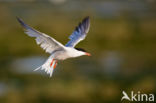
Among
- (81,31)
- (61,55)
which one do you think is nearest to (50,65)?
(61,55)

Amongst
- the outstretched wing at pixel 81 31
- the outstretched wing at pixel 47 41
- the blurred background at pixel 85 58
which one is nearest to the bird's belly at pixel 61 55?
the outstretched wing at pixel 47 41

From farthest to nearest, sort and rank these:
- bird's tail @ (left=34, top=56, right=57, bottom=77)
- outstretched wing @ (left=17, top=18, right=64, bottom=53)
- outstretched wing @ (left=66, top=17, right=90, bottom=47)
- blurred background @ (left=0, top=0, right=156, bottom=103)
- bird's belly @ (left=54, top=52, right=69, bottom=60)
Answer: blurred background @ (left=0, top=0, right=156, bottom=103) < outstretched wing @ (left=66, top=17, right=90, bottom=47) < bird's tail @ (left=34, top=56, right=57, bottom=77) < bird's belly @ (left=54, top=52, right=69, bottom=60) < outstretched wing @ (left=17, top=18, right=64, bottom=53)

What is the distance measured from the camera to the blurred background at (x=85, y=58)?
10.8 metres

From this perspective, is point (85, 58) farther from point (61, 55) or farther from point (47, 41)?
point (47, 41)

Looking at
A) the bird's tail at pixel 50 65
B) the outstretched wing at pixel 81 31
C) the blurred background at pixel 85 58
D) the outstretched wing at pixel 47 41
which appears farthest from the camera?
the blurred background at pixel 85 58

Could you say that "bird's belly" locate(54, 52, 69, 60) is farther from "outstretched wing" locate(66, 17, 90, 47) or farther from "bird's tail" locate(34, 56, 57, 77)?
"outstretched wing" locate(66, 17, 90, 47)

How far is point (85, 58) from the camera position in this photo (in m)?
14.1

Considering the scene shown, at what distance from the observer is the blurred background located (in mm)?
10797

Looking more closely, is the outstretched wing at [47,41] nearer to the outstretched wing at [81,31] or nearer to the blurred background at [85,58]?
the outstretched wing at [81,31]

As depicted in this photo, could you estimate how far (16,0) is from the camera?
25.9m

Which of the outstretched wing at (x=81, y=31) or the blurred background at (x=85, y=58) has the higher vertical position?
the outstretched wing at (x=81, y=31)

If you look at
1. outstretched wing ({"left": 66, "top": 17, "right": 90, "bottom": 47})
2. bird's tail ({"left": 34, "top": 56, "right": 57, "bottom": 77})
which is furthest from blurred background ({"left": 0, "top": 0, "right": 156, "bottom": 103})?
bird's tail ({"left": 34, "top": 56, "right": 57, "bottom": 77})

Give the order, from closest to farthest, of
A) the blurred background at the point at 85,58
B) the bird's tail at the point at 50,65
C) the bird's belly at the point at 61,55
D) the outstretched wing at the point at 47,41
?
the outstretched wing at the point at 47,41 → the bird's belly at the point at 61,55 → the bird's tail at the point at 50,65 → the blurred background at the point at 85,58

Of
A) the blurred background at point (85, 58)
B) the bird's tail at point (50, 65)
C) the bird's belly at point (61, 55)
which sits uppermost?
the bird's belly at point (61, 55)
